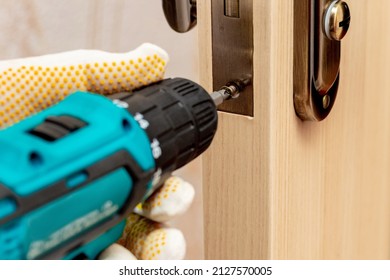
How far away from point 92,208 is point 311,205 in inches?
9.6

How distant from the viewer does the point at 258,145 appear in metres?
0.43

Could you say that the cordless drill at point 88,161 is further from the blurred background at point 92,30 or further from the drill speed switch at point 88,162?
the blurred background at point 92,30

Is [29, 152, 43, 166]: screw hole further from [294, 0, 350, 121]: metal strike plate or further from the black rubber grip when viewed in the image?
[294, 0, 350, 121]: metal strike plate

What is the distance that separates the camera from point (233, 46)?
43 cm

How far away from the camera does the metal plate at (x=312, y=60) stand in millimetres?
425

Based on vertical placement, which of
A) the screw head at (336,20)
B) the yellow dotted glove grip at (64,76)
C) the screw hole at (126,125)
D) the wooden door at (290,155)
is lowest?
the wooden door at (290,155)

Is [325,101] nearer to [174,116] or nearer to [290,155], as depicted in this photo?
[290,155]

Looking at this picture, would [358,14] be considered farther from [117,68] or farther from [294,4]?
[117,68]

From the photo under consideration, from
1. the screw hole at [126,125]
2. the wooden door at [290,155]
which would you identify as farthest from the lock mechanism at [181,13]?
the screw hole at [126,125]

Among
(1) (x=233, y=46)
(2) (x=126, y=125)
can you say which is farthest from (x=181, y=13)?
(2) (x=126, y=125)

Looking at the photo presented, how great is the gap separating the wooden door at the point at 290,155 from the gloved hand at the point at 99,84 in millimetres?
77
